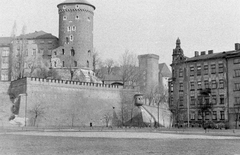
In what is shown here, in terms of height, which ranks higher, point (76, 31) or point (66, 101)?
point (76, 31)

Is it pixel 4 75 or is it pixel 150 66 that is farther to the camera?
pixel 150 66

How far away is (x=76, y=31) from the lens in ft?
314

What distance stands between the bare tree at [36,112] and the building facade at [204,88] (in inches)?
970

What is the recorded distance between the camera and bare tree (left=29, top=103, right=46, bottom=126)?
2621 inches

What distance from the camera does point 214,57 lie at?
227 feet

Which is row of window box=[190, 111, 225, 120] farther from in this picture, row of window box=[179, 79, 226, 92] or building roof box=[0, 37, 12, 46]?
building roof box=[0, 37, 12, 46]

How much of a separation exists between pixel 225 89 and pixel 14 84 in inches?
1518

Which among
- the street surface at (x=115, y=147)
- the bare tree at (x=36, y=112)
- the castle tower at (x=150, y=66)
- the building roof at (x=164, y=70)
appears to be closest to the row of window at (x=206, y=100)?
the bare tree at (x=36, y=112)

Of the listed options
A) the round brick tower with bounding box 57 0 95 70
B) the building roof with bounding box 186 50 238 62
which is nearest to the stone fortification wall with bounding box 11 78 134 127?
the round brick tower with bounding box 57 0 95 70

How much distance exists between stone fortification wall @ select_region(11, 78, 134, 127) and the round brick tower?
1705cm

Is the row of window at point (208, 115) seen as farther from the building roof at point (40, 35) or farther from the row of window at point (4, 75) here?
the row of window at point (4, 75)

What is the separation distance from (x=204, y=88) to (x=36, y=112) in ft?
98.8

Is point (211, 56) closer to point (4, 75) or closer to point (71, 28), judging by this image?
point (71, 28)

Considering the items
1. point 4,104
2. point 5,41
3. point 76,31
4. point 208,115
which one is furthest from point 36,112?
point 5,41
